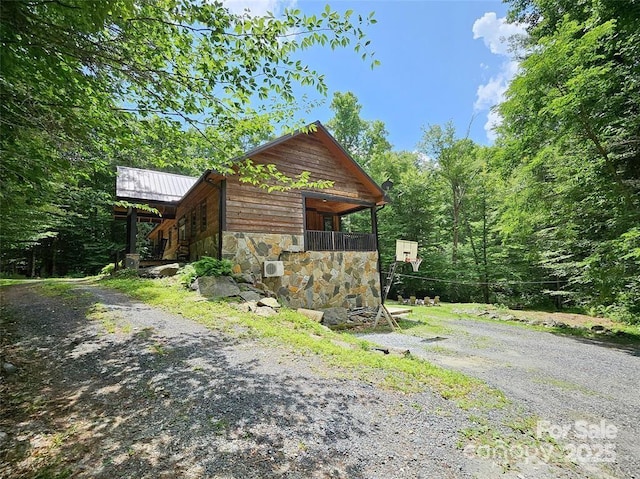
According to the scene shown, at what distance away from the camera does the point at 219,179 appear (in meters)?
8.88

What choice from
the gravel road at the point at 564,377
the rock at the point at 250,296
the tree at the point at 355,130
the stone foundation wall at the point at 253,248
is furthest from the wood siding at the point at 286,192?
the tree at the point at 355,130

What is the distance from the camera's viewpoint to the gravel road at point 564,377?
123 inches

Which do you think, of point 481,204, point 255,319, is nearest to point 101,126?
point 255,319

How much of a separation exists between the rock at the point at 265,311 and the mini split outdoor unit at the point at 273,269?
218cm

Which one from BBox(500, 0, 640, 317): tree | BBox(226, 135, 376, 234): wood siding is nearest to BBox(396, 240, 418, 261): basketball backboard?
BBox(226, 135, 376, 234): wood siding

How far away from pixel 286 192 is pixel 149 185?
23.6 ft

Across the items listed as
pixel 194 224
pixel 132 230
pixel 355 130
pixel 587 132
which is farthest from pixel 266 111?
pixel 355 130

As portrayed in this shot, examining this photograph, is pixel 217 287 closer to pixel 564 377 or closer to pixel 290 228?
pixel 290 228

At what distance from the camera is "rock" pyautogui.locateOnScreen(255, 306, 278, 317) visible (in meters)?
6.60

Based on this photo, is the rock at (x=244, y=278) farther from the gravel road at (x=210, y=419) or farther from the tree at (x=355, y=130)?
the tree at (x=355, y=130)

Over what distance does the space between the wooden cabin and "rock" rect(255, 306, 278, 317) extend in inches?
89.0

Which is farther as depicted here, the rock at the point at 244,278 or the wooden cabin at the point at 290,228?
the wooden cabin at the point at 290,228

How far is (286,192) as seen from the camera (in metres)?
9.82

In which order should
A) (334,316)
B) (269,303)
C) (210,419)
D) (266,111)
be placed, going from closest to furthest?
1. (210,419)
2. (266,111)
3. (269,303)
4. (334,316)
